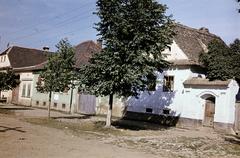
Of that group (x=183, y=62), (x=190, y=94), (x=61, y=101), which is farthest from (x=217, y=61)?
(x=61, y=101)

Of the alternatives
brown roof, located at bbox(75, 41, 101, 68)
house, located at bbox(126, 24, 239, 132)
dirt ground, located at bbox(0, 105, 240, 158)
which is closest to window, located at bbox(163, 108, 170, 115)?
house, located at bbox(126, 24, 239, 132)

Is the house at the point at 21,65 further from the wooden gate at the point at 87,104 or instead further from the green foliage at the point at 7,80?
the wooden gate at the point at 87,104

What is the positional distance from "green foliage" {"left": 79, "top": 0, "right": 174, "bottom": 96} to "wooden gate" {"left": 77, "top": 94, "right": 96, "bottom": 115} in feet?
47.6

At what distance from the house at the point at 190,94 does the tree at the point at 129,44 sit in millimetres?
4192

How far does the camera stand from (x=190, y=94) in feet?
95.8

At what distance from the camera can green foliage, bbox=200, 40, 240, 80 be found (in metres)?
27.2

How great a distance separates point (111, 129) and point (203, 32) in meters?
17.4

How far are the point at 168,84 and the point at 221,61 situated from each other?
4.93m

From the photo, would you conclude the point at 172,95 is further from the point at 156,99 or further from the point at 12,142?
the point at 12,142

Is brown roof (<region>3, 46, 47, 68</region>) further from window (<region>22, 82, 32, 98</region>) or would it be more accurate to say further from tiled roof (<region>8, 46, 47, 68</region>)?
window (<region>22, 82, 32, 98</region>)

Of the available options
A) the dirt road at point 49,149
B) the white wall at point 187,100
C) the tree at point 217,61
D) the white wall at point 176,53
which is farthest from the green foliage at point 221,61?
the dirt road at point 49,149

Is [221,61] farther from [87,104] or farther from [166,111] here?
[87,104]

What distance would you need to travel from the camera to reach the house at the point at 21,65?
48.1 metres

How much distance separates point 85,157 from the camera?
12.1 metres
